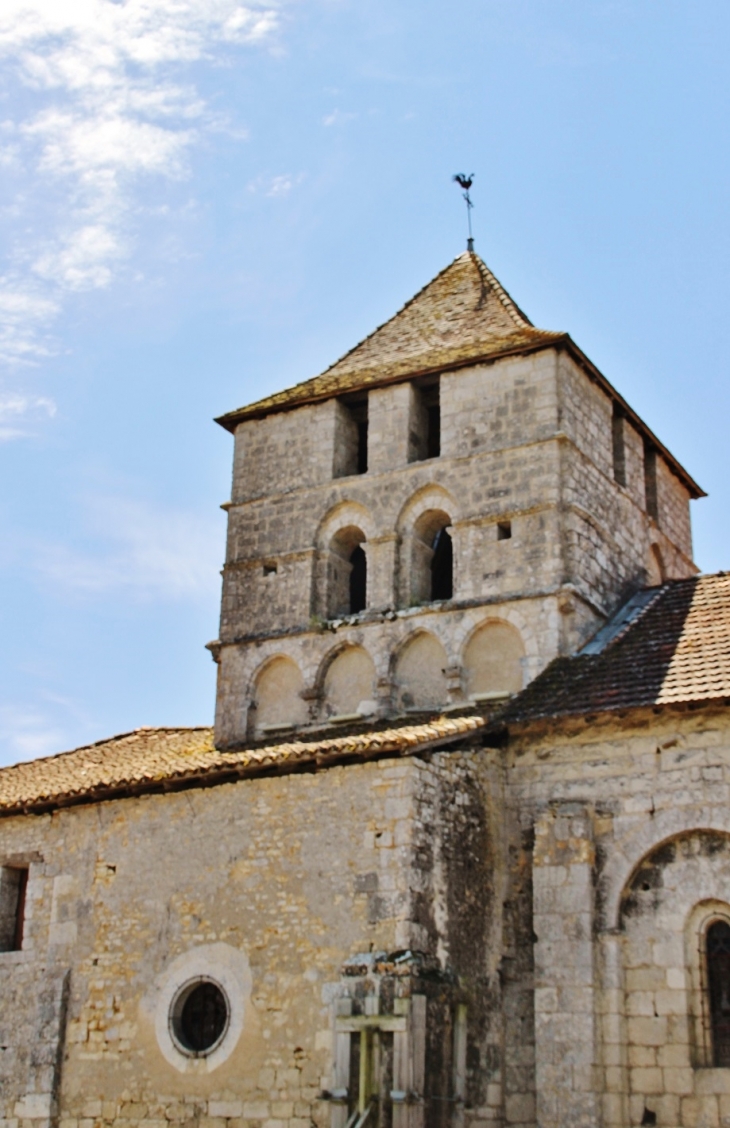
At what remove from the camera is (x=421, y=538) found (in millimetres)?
17406

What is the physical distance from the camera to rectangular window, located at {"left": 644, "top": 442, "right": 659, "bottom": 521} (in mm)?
19047

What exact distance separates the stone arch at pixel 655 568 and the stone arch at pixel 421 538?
282 centimetres

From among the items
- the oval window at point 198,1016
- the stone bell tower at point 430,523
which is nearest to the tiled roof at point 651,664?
the stone bell tower at point 430,523

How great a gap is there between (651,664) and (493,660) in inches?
82.6

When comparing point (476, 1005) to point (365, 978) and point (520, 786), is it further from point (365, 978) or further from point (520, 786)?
point (520, 786)

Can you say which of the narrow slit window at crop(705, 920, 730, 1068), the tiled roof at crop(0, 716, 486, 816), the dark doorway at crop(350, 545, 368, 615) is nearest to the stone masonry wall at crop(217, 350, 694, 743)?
the dark doorway at crop(350, 545, 368, 615)

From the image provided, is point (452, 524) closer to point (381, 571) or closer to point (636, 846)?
point (381, 571)

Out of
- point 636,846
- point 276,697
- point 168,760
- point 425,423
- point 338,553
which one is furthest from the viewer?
point 425,423

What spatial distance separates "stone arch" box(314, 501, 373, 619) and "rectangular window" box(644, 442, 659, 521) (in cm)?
407

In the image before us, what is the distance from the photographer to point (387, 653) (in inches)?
653

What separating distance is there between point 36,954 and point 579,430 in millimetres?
8735

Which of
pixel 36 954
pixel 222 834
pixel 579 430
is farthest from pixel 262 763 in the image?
pixel 579 430

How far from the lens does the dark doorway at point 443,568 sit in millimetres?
18016

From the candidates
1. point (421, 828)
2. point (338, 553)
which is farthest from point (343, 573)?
point (421, 828)
